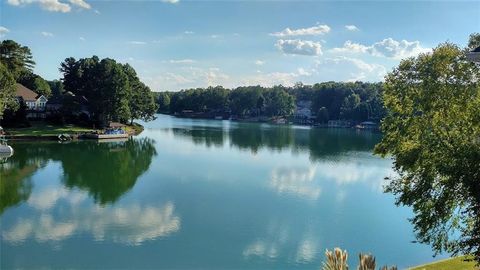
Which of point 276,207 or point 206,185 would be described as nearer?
point 276,207

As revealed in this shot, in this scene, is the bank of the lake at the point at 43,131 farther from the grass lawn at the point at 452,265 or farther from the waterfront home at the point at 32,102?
the grass lawn at the point at 452,265

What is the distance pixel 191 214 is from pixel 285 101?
440 ft

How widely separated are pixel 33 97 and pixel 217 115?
98.6 metres

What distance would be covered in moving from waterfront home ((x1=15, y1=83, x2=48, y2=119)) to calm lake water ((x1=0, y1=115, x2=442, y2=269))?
24.5 meters

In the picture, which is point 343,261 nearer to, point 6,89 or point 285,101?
point 6,89

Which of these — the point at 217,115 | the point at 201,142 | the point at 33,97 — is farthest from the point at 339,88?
the point at 33,97

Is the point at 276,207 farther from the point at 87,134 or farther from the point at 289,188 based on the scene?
the point at 87,134

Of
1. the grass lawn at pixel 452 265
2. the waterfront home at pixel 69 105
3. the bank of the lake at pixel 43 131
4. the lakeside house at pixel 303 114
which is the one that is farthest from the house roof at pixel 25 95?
the lakeside house at pixel 303 114

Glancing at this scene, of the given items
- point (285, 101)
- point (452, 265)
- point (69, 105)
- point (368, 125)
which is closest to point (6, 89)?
point (69, 105)

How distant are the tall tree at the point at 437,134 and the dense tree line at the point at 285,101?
373 feet

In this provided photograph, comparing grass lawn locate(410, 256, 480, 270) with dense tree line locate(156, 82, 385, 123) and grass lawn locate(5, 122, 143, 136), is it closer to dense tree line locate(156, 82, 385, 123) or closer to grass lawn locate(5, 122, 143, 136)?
grass lawn locate(5, 122, 143, 136)

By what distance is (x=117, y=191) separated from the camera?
3325cm

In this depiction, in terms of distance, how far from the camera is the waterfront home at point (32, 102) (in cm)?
7319

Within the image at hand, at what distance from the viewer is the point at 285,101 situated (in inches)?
6250
